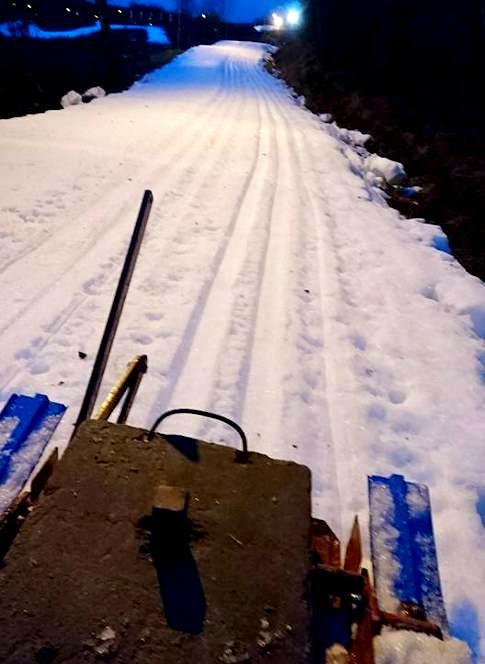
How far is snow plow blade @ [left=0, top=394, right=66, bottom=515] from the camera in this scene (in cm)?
232

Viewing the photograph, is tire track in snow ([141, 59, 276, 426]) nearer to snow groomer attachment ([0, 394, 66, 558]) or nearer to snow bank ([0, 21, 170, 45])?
snow groomer attachment ([0, 394, 66, 558])

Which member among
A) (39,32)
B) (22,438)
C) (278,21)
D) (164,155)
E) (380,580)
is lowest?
(380,580)

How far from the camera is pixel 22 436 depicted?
2.56 m

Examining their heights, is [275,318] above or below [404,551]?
above

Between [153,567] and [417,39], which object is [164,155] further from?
[417,39]

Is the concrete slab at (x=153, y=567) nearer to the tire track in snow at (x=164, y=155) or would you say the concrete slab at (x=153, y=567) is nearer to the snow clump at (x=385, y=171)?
the tire track in snow at (x=164, y=155)

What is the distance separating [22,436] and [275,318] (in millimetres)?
2350

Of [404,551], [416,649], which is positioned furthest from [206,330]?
[416,649]

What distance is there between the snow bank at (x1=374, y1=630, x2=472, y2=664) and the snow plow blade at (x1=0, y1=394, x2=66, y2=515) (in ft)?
5.95

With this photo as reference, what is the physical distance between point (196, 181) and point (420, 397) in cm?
537

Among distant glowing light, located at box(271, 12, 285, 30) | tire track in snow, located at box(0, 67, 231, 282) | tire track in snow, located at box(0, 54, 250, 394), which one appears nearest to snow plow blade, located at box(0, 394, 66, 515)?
tire track in snow, located at box(0, 54, 250, 394)

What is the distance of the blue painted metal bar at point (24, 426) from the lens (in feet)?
7.89

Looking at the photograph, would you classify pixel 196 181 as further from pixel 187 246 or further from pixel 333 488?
pixel 333 488

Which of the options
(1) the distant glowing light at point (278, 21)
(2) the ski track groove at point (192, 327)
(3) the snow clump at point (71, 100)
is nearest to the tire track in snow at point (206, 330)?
(2) the ski track groove at point (192, 327)
